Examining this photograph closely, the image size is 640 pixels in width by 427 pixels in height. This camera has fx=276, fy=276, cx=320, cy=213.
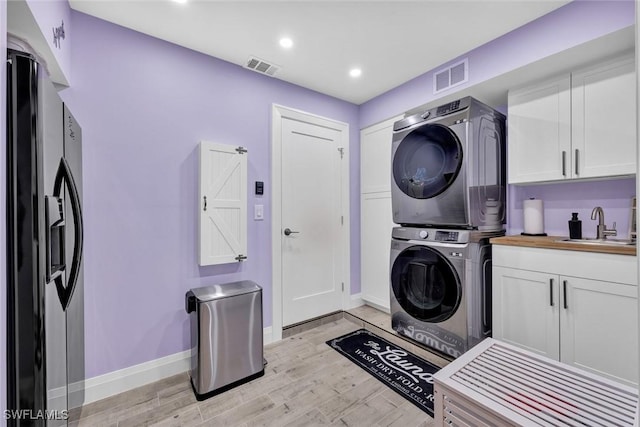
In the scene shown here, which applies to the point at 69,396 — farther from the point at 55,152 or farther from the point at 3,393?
the point at 55,152

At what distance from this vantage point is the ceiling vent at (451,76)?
2.31m

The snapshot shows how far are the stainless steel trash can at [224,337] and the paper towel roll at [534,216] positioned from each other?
2240 millimetres

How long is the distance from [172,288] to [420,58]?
2793 millimetres

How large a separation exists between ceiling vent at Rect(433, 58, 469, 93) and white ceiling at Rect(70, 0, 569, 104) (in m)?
0.08

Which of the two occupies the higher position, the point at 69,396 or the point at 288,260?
the point at 288,260

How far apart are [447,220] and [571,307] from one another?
0.91 meters

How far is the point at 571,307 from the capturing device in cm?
173

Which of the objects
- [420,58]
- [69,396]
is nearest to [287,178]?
[420,58]

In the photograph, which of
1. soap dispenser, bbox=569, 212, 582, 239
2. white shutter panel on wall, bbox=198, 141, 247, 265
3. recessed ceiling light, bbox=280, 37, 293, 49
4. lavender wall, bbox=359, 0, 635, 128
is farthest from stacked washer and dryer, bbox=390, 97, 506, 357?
white shutter panel on wall, bbox=198, 141, 247, 265


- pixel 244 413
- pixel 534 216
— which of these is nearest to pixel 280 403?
pixel 244 413

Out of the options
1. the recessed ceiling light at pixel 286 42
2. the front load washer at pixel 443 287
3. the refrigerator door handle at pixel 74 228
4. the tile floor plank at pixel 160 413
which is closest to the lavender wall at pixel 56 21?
the refrigerator door handle at pixel 74 228

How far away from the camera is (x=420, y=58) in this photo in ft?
7.86

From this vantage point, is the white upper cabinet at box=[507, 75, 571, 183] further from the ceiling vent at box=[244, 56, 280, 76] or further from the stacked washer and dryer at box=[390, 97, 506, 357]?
the ceiling vent at box=[244, 56, 280, 76]

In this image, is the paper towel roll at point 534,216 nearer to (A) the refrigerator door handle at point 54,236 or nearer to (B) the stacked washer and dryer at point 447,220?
(B) the stacked washer and dryer at point 447,220
